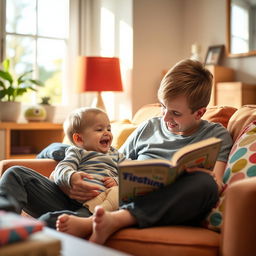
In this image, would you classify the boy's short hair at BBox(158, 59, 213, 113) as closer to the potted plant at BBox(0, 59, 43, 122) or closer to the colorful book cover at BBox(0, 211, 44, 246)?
the colorful book cover at BBox(0, 211, 44, 246)

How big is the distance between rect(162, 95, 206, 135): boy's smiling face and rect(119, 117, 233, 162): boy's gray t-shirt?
28 millimetres

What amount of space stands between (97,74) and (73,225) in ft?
7.58

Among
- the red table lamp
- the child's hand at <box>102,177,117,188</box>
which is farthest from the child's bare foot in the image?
the red table lamp

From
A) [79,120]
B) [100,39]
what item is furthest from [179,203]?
[100,39]

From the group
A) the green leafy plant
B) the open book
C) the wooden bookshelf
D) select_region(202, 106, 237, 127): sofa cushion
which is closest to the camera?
the open book

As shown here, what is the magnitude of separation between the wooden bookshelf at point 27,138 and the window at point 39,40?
33 cm

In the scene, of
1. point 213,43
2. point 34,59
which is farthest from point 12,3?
point 213,43

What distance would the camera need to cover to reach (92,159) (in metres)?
1.83

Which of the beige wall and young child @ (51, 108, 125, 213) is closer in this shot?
young child @ (51, 108, 125, 213)

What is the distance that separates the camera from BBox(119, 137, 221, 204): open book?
136cm

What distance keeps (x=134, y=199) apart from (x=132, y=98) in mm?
2653

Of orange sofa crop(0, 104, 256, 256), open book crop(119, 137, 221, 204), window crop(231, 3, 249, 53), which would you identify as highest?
window crop(231, 3, 249, 53)

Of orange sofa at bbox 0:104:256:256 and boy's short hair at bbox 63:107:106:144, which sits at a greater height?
boy's short hair at bbox 63:107:106:144

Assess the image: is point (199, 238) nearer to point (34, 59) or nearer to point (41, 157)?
point (41, 157)
